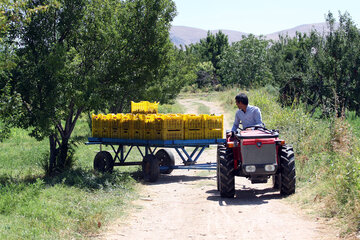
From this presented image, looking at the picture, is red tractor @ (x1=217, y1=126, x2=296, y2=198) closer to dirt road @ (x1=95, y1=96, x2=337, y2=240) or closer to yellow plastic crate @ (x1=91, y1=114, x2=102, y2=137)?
dirt road @ (x1=95, y1=96, x2=337, y2=240)

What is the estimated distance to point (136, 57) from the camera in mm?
14641

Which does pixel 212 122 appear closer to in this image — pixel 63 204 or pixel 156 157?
pixel 156 157

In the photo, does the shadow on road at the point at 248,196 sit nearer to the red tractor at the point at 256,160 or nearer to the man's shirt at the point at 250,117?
the red tractor at the point at 256,160

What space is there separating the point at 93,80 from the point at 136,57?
6.80 ft

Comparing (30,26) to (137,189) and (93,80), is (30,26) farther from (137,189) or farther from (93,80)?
(137,189)

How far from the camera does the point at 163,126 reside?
1279cm

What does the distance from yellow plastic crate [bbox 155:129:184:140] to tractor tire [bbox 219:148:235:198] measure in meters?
3.06

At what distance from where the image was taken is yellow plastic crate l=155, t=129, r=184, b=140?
12.8 metres

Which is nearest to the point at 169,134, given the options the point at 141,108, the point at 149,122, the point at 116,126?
the point at 149,122

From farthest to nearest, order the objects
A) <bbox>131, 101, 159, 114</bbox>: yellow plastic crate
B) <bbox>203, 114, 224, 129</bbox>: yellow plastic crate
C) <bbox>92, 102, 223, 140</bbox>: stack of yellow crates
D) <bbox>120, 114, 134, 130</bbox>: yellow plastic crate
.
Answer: <bbox>131, 101, 159, 114</bbox>: yellow plastic crate < <bbox>120, 114, 134, 130</bbox>: yellow plastic crate < <bbox>203, 114, 224, 129</bbox>: yellow plastic crate < <bbox>92, 102, 223, 140</bbox>: stack of yellow crates

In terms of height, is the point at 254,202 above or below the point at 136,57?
below

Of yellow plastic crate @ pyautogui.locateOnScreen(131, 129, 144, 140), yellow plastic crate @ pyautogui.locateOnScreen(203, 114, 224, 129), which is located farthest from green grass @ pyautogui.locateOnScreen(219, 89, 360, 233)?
yellow plastic crate @ pyautogui.locateOnScreen(131, 129, 144, 140)

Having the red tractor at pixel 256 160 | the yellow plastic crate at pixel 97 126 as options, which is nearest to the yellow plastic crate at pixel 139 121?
the yellow plastic crate at pixel 97 126

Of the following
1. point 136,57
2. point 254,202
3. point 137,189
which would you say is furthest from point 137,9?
point 254,202
